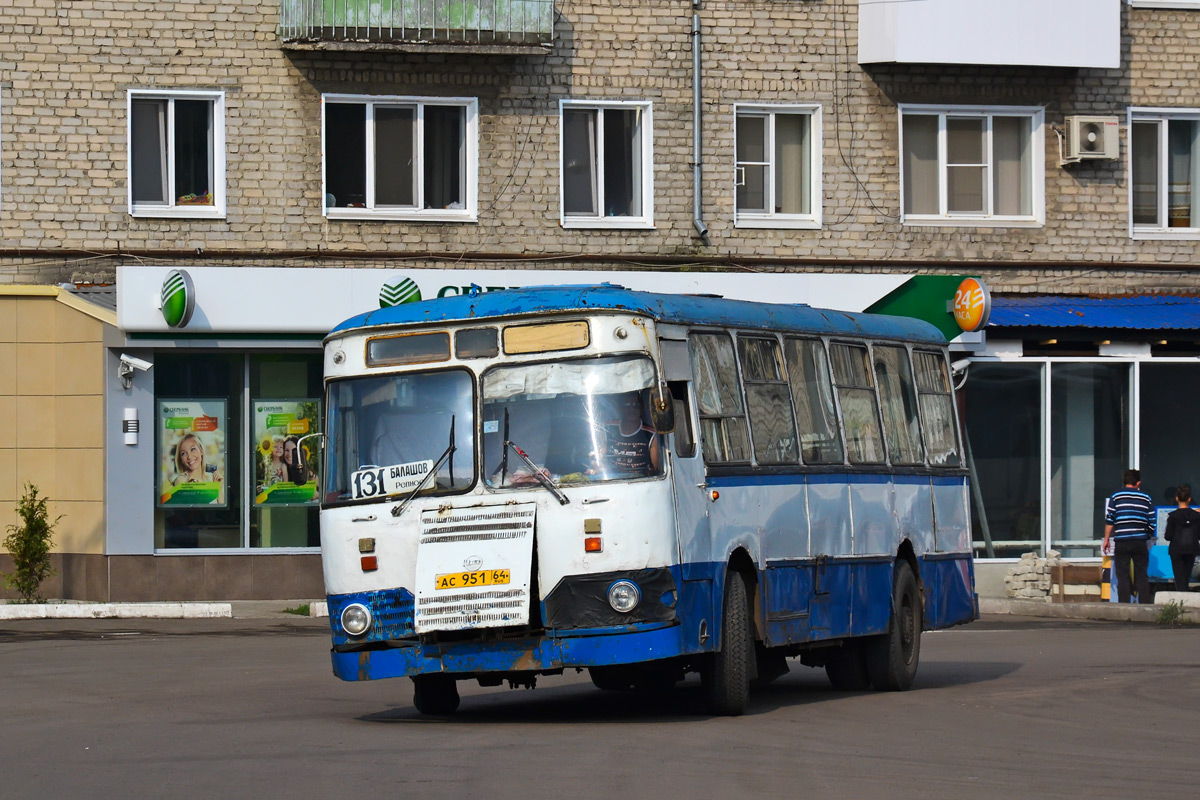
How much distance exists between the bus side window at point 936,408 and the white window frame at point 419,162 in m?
10.6

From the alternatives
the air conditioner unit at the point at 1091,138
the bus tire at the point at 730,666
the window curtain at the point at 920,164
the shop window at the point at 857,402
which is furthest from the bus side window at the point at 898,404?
the air conditioner unit at the point at 1091,138

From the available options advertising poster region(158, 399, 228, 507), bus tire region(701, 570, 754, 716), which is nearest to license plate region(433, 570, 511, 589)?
bus tire region(701, 570, 754, 716)

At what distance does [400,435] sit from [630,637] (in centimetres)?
196

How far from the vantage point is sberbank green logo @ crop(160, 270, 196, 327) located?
77.6ft

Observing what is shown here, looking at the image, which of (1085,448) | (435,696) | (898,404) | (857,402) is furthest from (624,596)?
(1085,448)

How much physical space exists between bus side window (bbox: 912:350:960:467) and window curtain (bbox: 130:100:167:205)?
40.9 feet

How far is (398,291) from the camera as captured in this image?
80.5ft

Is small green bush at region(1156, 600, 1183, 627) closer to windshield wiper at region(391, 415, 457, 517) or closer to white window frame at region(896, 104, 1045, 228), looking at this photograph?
white window frame at region(896, 104, 1045, 228)

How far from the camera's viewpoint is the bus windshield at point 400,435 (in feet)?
37.7

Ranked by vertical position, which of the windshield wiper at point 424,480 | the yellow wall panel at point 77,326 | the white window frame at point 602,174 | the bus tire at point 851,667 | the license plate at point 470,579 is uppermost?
the white window frame at point 602,174

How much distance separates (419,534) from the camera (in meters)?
11.4

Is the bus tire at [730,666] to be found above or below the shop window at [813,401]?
below

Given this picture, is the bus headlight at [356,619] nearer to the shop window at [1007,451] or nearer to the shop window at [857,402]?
the shop window at [857,402]

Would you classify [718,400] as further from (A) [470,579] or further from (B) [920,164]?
(B) [920,164]
